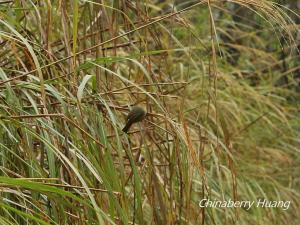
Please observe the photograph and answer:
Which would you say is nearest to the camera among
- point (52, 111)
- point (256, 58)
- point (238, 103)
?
point (52, 111)

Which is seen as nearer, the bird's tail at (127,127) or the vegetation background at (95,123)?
the vegetation background at (95,123)

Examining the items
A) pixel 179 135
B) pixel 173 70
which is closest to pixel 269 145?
pixel 173 70

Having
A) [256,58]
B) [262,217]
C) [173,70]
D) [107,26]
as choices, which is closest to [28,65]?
[107,26]

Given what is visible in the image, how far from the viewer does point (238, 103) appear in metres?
2.95

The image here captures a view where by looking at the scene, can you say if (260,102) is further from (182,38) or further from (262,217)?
(262,217)

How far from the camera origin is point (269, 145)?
2912 mm

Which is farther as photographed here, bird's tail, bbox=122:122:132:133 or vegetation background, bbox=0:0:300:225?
bird's tail, bbox=122:122:132:133

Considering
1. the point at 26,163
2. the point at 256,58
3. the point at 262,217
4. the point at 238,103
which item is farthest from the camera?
the point at 256,58

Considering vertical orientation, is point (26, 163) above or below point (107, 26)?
below

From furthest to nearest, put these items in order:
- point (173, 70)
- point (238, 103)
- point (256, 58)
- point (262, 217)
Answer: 1. point (256, 58)
2. point (238, 103)
3. point (173, 70)
4. point (262, 217)

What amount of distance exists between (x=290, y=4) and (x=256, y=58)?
349mm

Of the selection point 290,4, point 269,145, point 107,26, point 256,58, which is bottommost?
point 269,145

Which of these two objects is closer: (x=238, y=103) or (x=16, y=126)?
(x=16, y=126)

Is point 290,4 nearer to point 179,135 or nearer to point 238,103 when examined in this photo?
point 238,103
